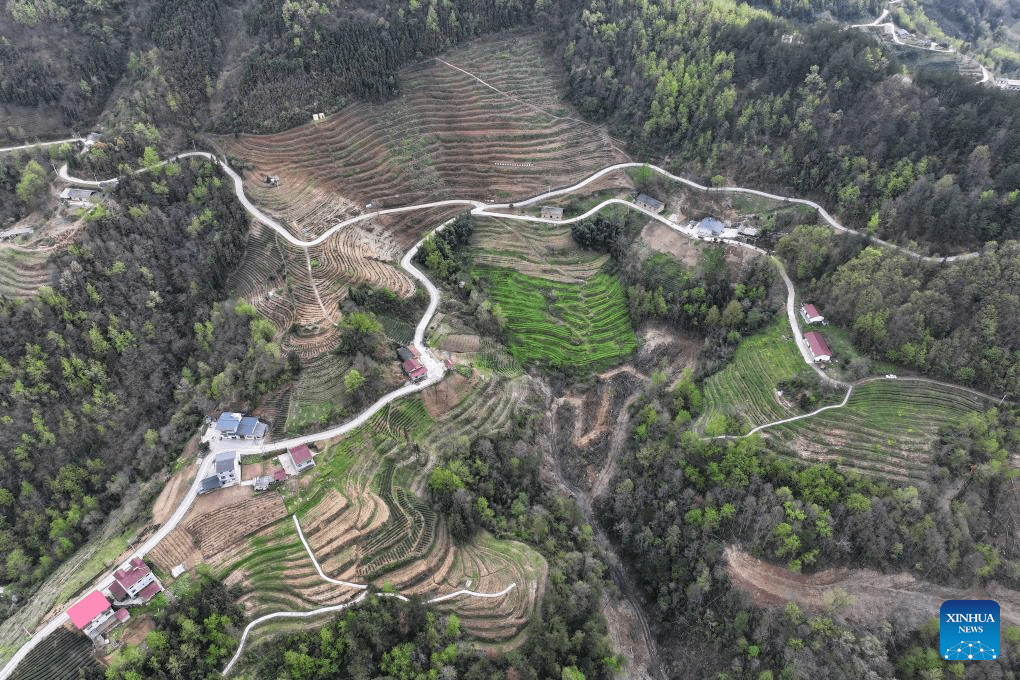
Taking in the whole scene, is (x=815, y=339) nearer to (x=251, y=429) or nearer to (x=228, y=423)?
(x=251, y=429)

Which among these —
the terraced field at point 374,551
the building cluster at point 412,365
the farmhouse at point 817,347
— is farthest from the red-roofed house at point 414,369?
the farmhouse at point 817,347

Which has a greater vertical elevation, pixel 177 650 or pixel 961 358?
pixel 961 358

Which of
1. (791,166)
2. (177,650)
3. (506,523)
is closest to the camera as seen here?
(177,650)

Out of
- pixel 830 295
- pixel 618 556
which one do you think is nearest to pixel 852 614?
pixel 618 556

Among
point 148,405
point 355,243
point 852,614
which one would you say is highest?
point 355,243

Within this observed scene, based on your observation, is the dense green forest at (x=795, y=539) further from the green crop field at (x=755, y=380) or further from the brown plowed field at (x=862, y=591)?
the green crop field at (x=755, y=380)

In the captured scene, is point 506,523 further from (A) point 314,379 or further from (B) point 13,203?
(B) point 13,203

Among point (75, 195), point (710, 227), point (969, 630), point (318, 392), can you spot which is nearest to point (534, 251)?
point (710, 227)
